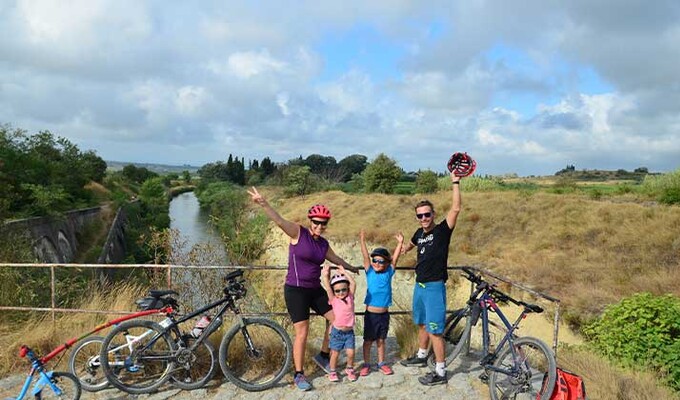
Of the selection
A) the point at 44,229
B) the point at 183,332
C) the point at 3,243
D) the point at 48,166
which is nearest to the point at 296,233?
the point at 183,332

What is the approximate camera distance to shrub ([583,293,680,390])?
7.64 m

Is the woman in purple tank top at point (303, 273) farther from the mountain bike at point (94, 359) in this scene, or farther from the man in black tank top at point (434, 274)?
the mountain bike at point (94, 359)

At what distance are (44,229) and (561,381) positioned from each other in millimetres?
27145

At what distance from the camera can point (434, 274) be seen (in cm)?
489

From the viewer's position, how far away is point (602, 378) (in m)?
5.32

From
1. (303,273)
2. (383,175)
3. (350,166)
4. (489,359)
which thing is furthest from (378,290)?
(350,166)

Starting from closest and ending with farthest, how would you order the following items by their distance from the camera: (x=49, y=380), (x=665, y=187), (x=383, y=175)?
(x=49, y=380), (x=665, y=187), (x=383, y=175)

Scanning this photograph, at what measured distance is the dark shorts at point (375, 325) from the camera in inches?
200

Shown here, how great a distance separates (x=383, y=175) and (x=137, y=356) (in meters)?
45.2

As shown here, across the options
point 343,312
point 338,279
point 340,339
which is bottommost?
point 340,339

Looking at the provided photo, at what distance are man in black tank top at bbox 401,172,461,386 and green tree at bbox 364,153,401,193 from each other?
43871 mm

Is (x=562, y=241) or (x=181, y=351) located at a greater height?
(x=181, y=351)

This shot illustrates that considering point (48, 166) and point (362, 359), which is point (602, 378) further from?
point (48, 166)

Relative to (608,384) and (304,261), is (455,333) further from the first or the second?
(304,261)
